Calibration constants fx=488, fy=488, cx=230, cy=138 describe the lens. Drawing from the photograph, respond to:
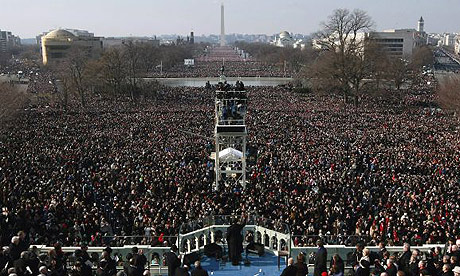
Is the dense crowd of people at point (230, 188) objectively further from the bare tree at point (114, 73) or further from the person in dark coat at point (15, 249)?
the bare tree at point (114, 73)

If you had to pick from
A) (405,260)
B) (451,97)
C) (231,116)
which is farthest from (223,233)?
(451,97)

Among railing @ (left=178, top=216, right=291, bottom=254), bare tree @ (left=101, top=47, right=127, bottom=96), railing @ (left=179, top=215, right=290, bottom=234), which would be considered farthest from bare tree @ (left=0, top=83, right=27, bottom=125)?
railing @ (left=178, top=216, right=291, bottom=254)

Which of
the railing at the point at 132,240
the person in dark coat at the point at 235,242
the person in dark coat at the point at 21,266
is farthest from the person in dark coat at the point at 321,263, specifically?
the person in dark coat at the point at 21,266

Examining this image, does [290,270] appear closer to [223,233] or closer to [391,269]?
[391,269]

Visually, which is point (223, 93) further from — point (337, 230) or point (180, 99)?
point (180, 99)

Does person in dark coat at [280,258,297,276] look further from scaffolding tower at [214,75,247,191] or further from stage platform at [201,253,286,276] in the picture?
scaffolding tower at [214,75,247,191]
